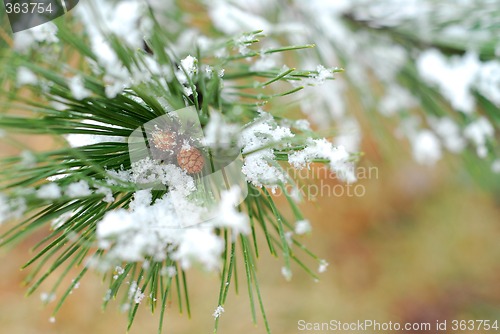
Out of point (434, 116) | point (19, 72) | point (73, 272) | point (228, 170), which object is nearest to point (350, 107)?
point (434, 116)

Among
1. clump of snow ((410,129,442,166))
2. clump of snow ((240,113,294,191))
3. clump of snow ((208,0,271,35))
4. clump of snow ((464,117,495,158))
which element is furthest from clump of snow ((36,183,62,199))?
clump of snow ((410,129,442,166))

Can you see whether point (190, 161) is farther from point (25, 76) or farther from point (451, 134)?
point (451, 134)

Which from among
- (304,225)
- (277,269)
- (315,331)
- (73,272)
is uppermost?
(304,225)

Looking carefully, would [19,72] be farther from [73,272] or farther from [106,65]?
[73,272]

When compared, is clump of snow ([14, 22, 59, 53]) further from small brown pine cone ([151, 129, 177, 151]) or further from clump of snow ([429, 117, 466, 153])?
clump of snow ([429, 117, 466, 153])

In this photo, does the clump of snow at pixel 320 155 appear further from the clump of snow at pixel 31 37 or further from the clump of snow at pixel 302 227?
the clump of snow at pixel 31 37
